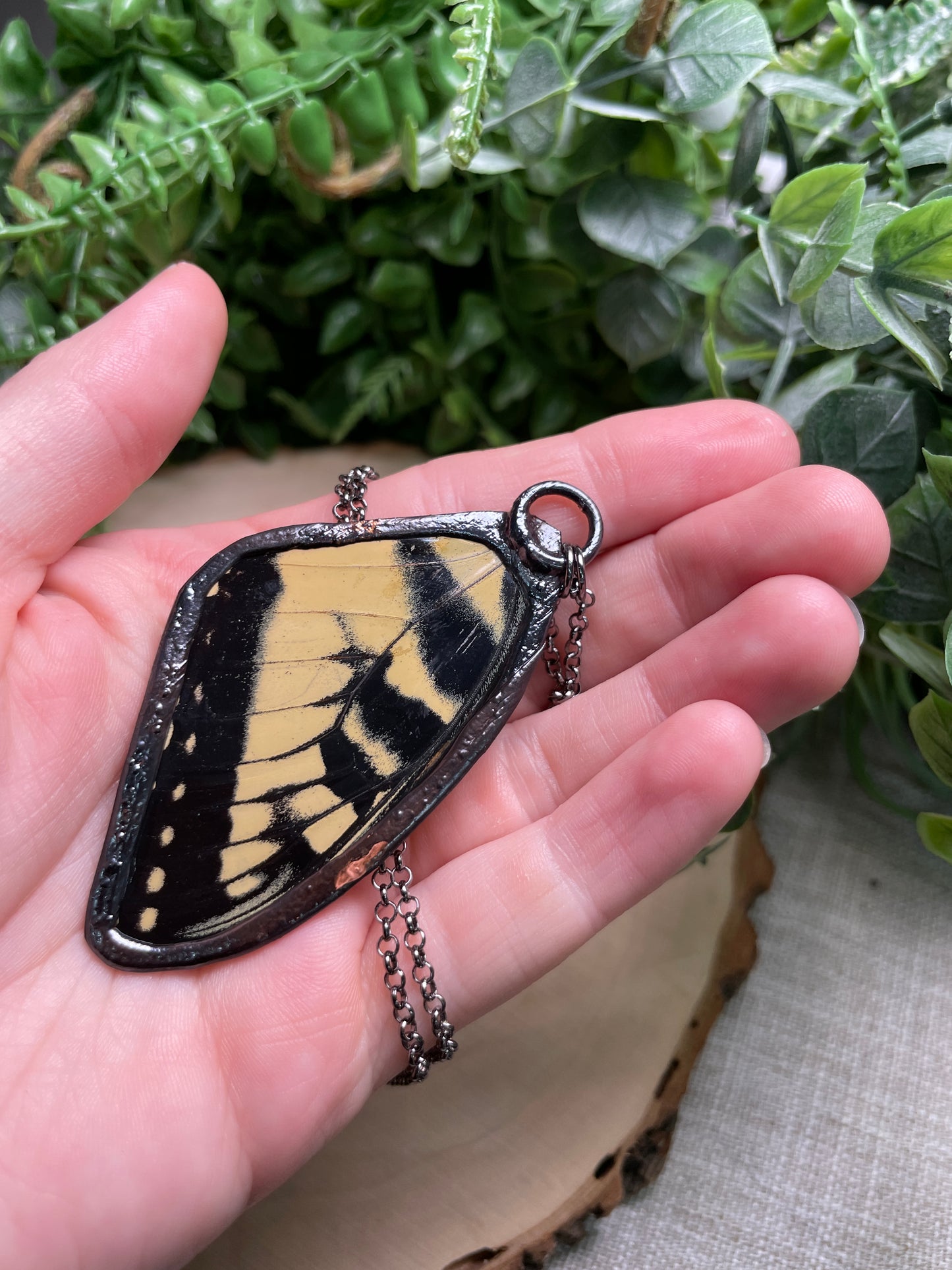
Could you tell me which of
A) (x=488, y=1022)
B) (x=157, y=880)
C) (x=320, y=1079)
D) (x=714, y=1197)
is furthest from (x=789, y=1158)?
(x=157, y=880)

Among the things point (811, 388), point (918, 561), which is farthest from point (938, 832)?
point (811, 388)

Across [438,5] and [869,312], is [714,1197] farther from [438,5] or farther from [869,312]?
[438,5]

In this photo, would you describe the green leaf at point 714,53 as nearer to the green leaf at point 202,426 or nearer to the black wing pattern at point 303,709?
the black wing pattern at point 303,709

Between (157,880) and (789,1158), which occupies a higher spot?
(157,880)

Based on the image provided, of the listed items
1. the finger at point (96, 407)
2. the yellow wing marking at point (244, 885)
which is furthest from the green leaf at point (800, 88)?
the yellow wing marking at point (244, 885)

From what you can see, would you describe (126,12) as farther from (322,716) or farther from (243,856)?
(243,856)
